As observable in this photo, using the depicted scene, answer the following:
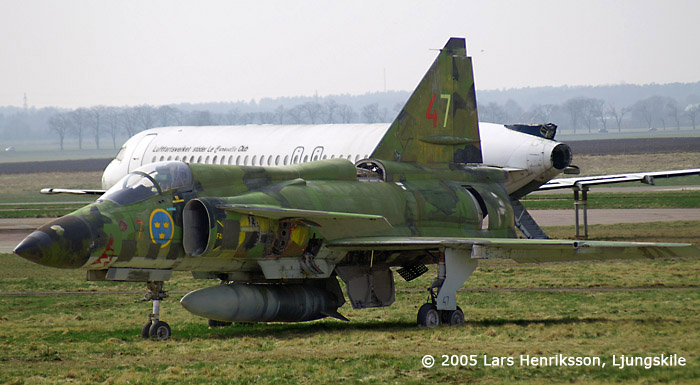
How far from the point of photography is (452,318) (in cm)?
1686

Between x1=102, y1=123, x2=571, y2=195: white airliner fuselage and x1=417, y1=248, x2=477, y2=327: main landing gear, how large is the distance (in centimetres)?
1386

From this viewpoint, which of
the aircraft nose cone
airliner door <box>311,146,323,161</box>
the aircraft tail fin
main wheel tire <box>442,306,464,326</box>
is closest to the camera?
the aircraft nose cone

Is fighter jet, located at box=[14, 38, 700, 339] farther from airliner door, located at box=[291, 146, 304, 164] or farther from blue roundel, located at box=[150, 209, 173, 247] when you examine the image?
airliner door, located at box=[291, 146, 304, 164]

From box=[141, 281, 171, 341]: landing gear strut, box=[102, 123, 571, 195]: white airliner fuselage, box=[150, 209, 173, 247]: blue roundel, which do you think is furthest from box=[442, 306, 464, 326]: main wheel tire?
box=[102, 123, 571, 195]: white airliner fuselage

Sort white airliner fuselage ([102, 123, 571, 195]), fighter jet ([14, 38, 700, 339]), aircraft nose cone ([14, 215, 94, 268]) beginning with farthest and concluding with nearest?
1. white airliner fuselage ([102, 123, 571, 195])
2. fighter jet ([14, 38, 700, 339])
3. aircraft nose cone ([14, 215, 94, 268])

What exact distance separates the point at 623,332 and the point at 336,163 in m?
6.58

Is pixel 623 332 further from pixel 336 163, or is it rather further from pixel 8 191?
pixel 8 191

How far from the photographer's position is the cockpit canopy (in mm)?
15219

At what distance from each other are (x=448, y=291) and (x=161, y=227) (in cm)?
523

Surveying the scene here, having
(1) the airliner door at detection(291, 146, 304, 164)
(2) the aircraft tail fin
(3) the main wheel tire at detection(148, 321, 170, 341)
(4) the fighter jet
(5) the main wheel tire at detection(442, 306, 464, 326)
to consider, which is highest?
(2) the aircraft tail fin

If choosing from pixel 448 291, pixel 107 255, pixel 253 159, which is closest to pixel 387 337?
pixel 448 291

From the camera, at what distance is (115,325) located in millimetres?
17516

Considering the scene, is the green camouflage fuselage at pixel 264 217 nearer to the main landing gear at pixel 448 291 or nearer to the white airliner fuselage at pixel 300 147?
the main landing gear at pixel 448 291

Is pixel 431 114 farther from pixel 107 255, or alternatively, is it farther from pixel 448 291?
pixel 107 255
